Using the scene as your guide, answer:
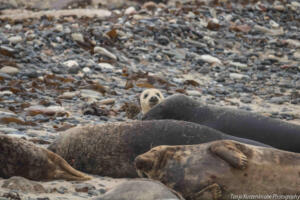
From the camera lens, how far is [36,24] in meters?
11.7

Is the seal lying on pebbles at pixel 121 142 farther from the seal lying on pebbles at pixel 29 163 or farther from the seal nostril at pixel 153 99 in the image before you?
the seal nostril at pixel 153 99

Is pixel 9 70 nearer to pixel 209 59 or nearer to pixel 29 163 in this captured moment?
pixel 209 59

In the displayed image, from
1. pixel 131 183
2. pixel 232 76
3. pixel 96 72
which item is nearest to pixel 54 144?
pixel 131 183

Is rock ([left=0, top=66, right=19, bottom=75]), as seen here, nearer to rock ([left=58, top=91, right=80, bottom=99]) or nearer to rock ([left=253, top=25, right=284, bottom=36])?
rock ([left=58, top=91, right=80, bottom=99])

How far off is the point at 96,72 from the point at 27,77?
1.28 meters

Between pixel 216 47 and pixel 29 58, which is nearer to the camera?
pixel 29 58

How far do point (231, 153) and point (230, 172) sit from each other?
0.13 m

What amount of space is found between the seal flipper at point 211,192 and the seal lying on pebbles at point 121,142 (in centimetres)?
97

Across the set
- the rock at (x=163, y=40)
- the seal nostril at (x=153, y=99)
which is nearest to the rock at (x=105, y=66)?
the rock at (x=163, y=40)

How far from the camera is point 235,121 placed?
19.6ft

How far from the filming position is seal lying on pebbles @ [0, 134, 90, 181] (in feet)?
13.4

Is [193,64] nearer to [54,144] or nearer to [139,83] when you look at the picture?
[139,83]

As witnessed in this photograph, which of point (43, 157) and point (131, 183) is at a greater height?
point (131, 183)

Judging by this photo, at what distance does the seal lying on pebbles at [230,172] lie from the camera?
3602 mm
